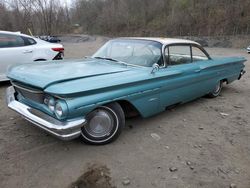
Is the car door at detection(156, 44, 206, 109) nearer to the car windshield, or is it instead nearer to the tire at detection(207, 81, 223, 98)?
the car windshield

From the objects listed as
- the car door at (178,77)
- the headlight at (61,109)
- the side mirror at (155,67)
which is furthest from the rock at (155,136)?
the headlight at (61,109)

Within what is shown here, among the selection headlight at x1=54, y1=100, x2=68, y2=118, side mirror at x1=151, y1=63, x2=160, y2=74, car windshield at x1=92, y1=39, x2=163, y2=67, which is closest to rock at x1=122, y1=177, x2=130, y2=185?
headlight at x1=54, y1=100, x2=68, y2=118

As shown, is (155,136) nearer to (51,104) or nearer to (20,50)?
(51,104)

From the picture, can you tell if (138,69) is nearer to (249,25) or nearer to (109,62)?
(109,62)

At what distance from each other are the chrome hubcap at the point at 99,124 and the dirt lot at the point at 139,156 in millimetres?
213

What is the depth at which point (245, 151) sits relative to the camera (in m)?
3.38

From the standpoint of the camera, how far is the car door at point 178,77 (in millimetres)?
3952

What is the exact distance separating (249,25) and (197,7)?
12186 mm

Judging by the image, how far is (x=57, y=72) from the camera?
127 inches

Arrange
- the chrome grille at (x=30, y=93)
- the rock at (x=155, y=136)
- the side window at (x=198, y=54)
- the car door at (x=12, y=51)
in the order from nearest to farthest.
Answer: the chrome grille at (x=30, y=93), the rock at (x=155, y=136), the side window at (x=198, y=54), the car door at (x=12, y=51)

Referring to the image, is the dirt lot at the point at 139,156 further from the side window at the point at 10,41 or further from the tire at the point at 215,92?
the side window at the point at 10,41

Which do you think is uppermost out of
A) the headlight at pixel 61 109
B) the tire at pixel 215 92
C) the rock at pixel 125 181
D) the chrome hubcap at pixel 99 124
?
the headlight at pixel 61 109

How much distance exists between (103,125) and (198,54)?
3.02 meters

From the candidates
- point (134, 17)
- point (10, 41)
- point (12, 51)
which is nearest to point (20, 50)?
point (12, 51)
